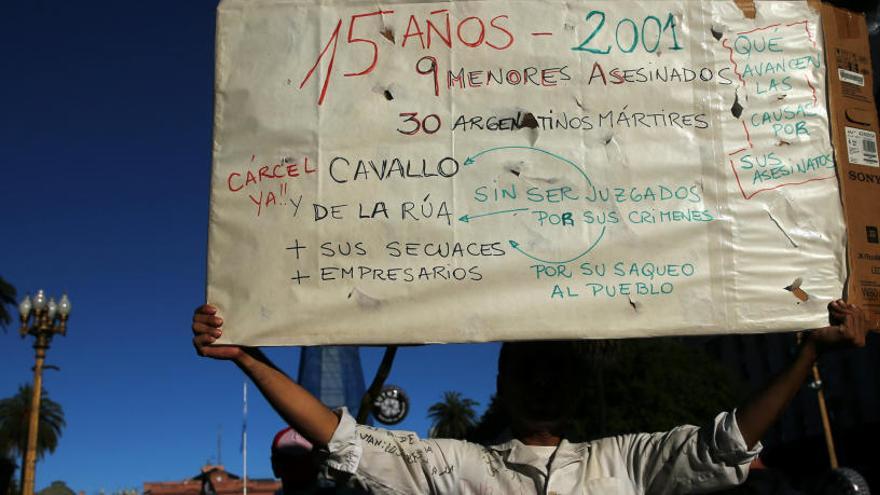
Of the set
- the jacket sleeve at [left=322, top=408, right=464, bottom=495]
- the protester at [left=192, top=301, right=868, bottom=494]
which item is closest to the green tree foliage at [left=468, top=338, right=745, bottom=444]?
the protester at [left=192, top=301, right=868, bottom=494]

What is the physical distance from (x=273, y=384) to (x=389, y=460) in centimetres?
46

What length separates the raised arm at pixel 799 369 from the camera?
Answer: 8.23ft

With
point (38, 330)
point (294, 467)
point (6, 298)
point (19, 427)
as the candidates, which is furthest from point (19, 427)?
point (294, 467)

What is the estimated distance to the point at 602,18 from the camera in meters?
2.87

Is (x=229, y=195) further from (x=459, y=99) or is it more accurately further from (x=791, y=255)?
(x=791, y=255)

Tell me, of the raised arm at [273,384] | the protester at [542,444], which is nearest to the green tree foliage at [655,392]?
the protester at [542,444]

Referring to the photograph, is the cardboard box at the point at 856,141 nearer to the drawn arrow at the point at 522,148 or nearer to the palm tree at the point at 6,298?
the drawn arrow at the point at 522,148

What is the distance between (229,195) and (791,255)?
1975 mm

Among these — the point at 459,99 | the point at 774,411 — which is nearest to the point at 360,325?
the point at 459,99

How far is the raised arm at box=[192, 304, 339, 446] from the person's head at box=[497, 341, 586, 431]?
2.11 ft

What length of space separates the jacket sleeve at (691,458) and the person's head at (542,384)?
0.85 feet

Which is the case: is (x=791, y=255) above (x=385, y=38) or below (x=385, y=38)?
below

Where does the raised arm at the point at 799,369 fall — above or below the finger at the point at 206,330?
below

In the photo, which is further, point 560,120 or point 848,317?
point 560,120
